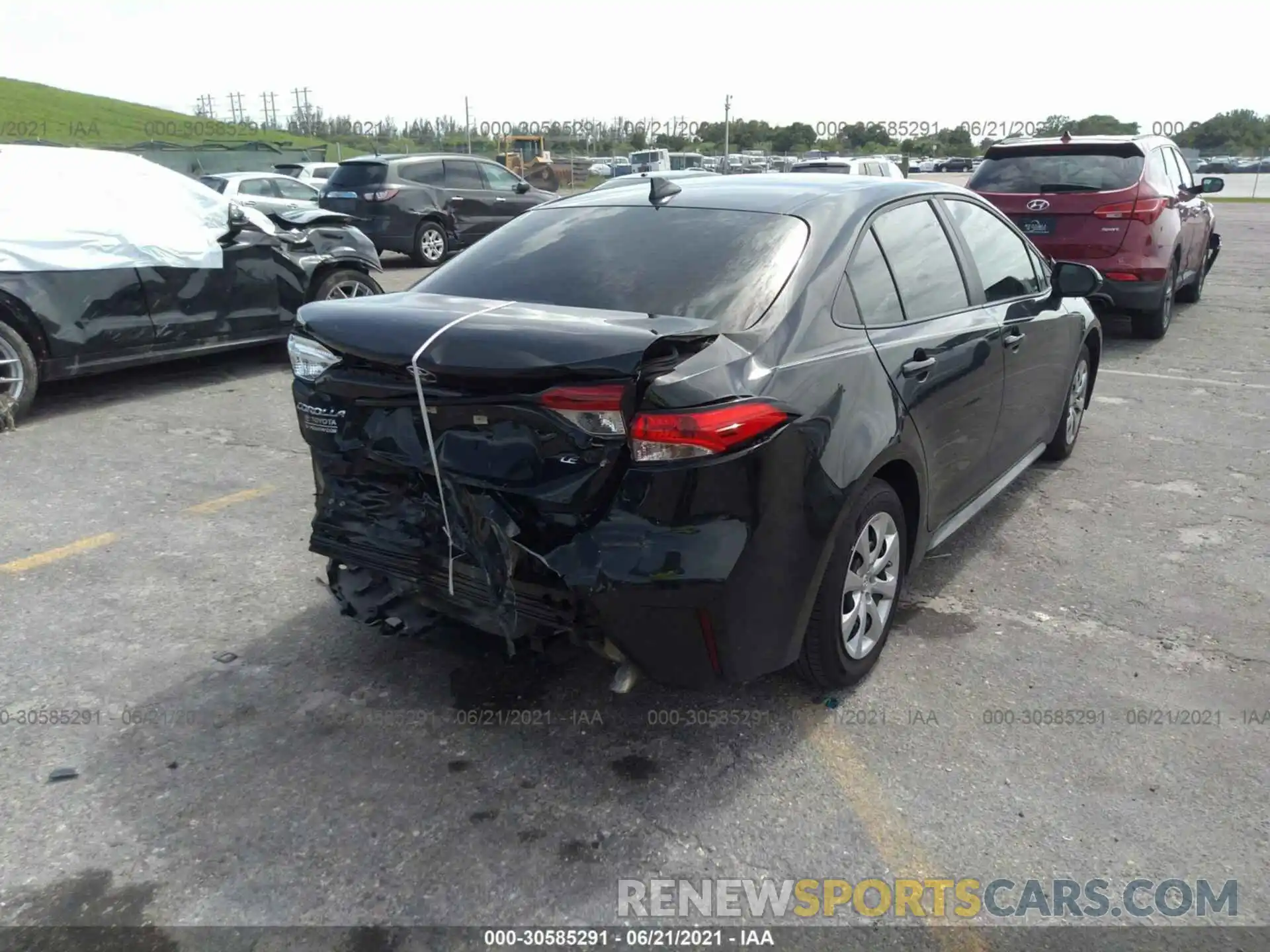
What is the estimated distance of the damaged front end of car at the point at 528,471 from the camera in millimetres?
2551

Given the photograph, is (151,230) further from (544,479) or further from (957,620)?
(957,620)

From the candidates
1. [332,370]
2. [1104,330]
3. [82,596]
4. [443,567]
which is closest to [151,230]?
[82,596]

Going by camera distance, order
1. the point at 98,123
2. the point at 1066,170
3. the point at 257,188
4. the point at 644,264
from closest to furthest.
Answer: the point at 644,264, the point at 1066,170, the point at 257,188, the point at 98,123

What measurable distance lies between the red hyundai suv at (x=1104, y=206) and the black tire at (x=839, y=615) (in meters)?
6.32

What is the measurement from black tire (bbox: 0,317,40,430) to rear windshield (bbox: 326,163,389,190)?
32.1ft

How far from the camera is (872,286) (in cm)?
334

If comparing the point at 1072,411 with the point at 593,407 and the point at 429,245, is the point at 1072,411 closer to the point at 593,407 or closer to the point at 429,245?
the point at 593,407

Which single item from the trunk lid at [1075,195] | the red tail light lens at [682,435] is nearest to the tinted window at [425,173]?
the trunk lid at [1075,195]

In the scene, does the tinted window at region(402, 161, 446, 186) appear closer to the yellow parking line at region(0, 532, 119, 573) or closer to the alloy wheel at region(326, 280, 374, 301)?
the alloy wheel at region(326, 280, 374, 301)

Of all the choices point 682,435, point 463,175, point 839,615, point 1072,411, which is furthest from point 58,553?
point 463,175

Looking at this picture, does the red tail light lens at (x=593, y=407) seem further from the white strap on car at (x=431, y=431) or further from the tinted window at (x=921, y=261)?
the tinted window at (x=921, y=261)

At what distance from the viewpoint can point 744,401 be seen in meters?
2.61

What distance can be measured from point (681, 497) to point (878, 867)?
1.08 m

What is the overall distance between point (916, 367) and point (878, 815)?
59.5 inches
